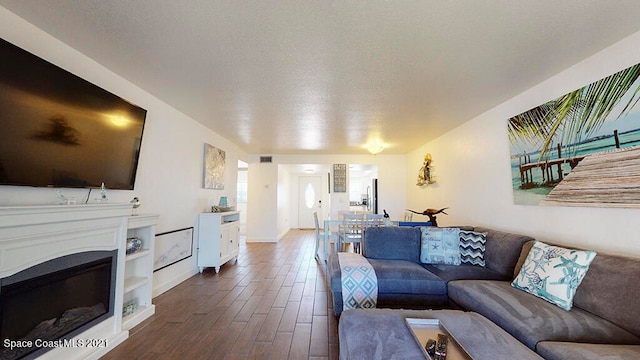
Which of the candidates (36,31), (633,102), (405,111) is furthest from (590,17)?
(36,31)

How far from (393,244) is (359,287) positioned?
0.84m

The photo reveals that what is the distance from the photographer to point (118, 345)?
184cm

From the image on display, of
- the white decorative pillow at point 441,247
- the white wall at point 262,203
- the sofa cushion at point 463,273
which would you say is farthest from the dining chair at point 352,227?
the white wall at point 262,203

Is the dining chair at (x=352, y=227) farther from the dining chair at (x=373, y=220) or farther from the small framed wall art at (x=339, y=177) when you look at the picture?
the small framed wall art at (x=339, y=177)

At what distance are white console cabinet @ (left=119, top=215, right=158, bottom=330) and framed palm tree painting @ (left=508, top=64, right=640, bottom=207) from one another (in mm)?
3912

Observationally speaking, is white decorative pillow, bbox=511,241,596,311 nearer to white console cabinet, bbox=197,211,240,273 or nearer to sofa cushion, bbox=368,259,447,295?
sofa cushion, bbox=368,259,447,295

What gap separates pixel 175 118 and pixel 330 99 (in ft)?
6.94

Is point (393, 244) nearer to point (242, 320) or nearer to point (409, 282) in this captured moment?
point (409, 282)

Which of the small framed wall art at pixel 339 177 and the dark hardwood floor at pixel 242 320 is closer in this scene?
the dark hardwood floor at pixel 242 320

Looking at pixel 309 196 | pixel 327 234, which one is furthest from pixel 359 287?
pixel 309 196

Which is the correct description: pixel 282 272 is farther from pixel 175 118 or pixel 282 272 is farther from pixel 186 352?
pixel 175 118

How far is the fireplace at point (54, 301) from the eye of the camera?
134cm

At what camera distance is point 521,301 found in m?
1.62

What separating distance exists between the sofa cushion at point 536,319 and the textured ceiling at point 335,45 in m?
1.88
